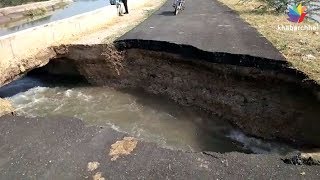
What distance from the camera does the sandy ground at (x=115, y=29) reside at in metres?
10.3

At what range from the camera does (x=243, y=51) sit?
797 cm

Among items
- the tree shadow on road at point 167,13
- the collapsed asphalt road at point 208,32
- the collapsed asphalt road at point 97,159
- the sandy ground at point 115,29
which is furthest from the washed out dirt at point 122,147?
the tree shadow on road at point 167,13

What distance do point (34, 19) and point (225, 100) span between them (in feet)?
59.4

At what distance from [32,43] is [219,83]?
5.22m

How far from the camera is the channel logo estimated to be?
12070 mm

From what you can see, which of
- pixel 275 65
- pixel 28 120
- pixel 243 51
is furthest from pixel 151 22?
pixel 28 120

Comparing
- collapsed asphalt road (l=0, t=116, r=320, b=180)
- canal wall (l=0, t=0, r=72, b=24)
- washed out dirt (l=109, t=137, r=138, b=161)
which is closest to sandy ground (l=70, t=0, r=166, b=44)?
collapsed asphalt road (l=0, t=116, r=320, b=180)

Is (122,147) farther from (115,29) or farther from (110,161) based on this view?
(115,29)

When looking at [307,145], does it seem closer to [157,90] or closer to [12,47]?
[157,90]

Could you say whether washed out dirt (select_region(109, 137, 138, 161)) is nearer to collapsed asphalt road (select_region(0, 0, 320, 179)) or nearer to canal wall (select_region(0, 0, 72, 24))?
collapsed asphalt road (select_region(0, 0, 320, 179))

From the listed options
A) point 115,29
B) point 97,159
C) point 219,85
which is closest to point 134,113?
point 219,85

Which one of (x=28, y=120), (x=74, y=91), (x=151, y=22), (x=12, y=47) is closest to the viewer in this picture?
(x=28, y=120)

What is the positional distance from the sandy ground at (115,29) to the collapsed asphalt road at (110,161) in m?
5.04

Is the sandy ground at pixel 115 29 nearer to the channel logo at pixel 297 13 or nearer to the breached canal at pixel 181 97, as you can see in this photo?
the breached canal at pixel 181 97
